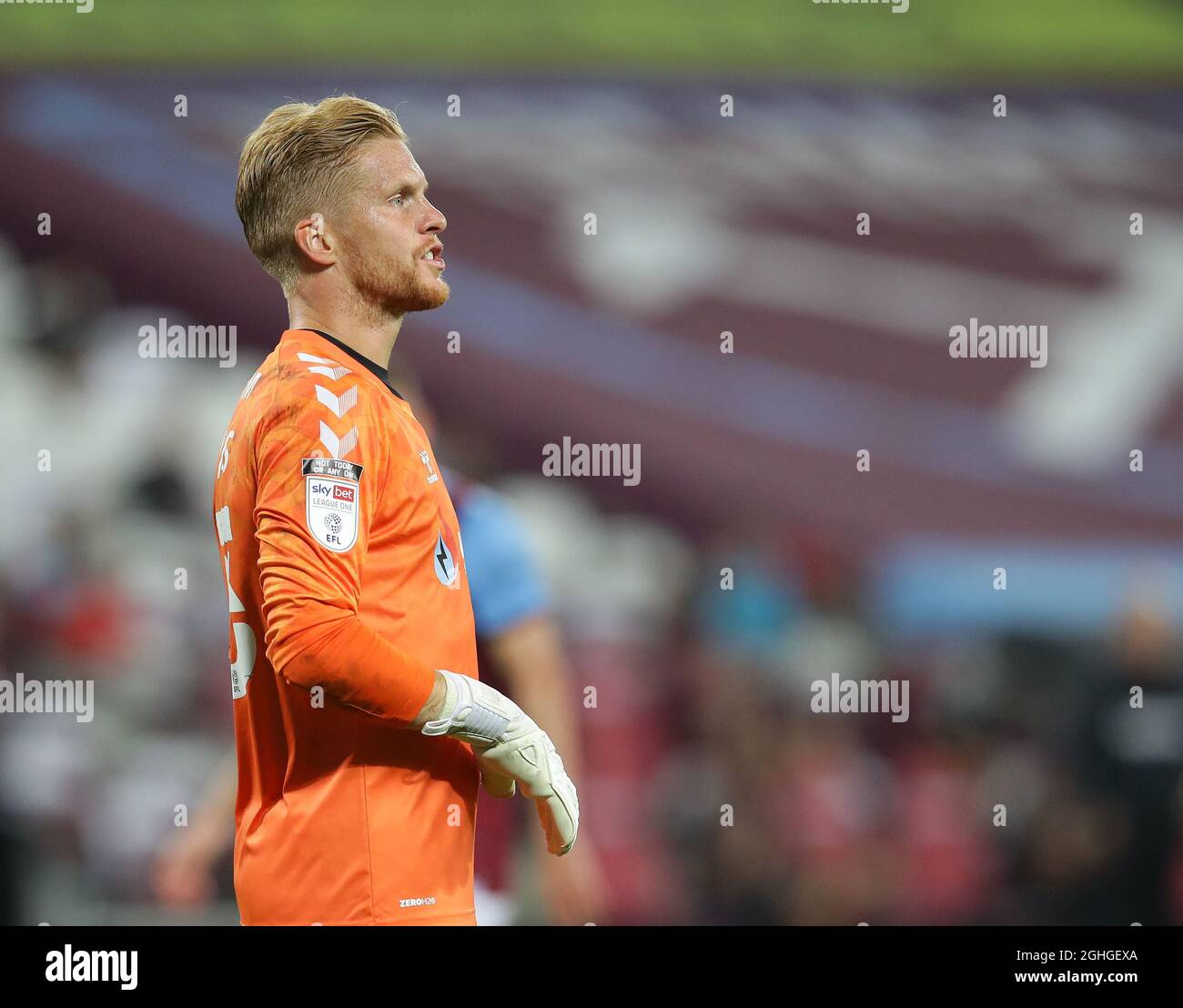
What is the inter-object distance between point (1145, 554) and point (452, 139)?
383 cm

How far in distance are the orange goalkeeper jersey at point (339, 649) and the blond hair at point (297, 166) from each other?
236mm

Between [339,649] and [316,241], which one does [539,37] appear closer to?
[316,241]

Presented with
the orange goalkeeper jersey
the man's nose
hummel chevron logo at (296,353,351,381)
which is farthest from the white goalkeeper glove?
the man's nose

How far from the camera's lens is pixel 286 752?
8.46 ft

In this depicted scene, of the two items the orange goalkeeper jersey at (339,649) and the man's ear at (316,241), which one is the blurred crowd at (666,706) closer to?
the orange goalkeeper jersey at (339,649)

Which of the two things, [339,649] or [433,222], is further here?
[433,222]

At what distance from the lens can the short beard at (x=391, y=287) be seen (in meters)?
2.74

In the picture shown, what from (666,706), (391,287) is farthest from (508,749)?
(666,706)

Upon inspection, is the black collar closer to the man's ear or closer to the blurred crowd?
the man's ear

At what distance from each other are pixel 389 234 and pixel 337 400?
39 cm

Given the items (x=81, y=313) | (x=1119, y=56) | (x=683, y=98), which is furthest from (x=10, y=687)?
(x=1119, y=56)

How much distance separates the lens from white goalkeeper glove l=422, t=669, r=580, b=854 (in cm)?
248

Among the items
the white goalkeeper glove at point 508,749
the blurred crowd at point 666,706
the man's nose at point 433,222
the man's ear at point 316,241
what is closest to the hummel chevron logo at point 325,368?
the man's ear at point 316,241

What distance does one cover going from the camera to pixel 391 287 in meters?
2.76
